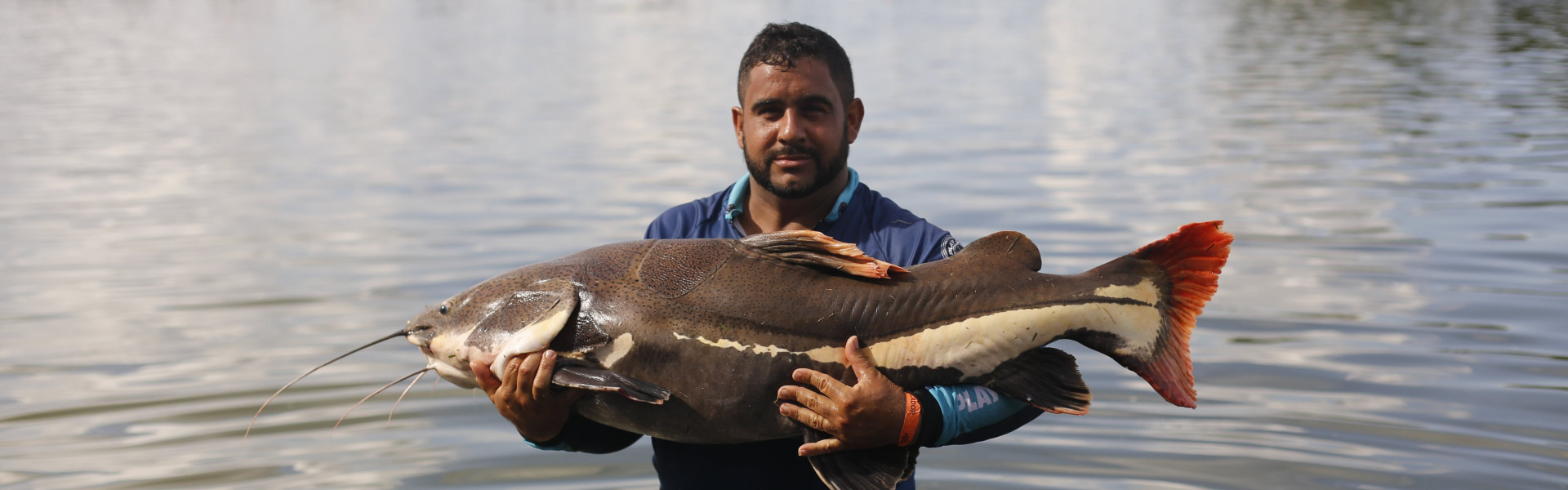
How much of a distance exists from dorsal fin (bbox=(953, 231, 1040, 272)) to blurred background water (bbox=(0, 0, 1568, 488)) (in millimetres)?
2338

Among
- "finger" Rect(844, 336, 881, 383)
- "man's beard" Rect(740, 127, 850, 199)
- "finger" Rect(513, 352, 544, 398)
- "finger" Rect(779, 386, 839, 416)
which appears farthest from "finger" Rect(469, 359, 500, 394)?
"man's beard" Rect(740, 127, 850, 199)

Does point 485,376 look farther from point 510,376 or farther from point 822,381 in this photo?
point 822,381

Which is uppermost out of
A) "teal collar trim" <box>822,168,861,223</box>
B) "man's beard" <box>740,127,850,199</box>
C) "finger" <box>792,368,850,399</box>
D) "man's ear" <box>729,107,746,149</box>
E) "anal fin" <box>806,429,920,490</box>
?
"man's ear" <box>729,107,746,149</box>

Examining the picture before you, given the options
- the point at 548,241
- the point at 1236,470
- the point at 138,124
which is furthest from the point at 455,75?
the point at 1236,470

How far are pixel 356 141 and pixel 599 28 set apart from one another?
22508mm

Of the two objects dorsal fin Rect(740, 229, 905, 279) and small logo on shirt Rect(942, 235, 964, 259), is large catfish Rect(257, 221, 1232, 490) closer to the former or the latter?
dorsal fin Rect(740, 229, 905, 279)

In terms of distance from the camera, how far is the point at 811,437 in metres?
3.28

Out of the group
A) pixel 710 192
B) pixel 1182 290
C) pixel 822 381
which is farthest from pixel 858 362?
pixel 710 192

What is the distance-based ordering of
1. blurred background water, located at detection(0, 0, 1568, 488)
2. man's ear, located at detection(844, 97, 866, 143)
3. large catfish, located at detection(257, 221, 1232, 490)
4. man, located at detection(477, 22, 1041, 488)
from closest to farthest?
large catfish, located at detection(257, 221, 1232, 490) → man, located at detection(477, 22, 1041, 488) → man's ear, located at detection(844, 97, 866, 143) → blurred background water, located at detection(0, 0, 1568, 488)

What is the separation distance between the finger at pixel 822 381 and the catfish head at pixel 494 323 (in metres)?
0.60

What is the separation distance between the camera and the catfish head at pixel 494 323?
3238 mm

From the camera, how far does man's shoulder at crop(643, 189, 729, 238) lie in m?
4.15

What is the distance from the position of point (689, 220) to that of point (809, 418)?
1.17m

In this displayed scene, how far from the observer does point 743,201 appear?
4.15 metres
